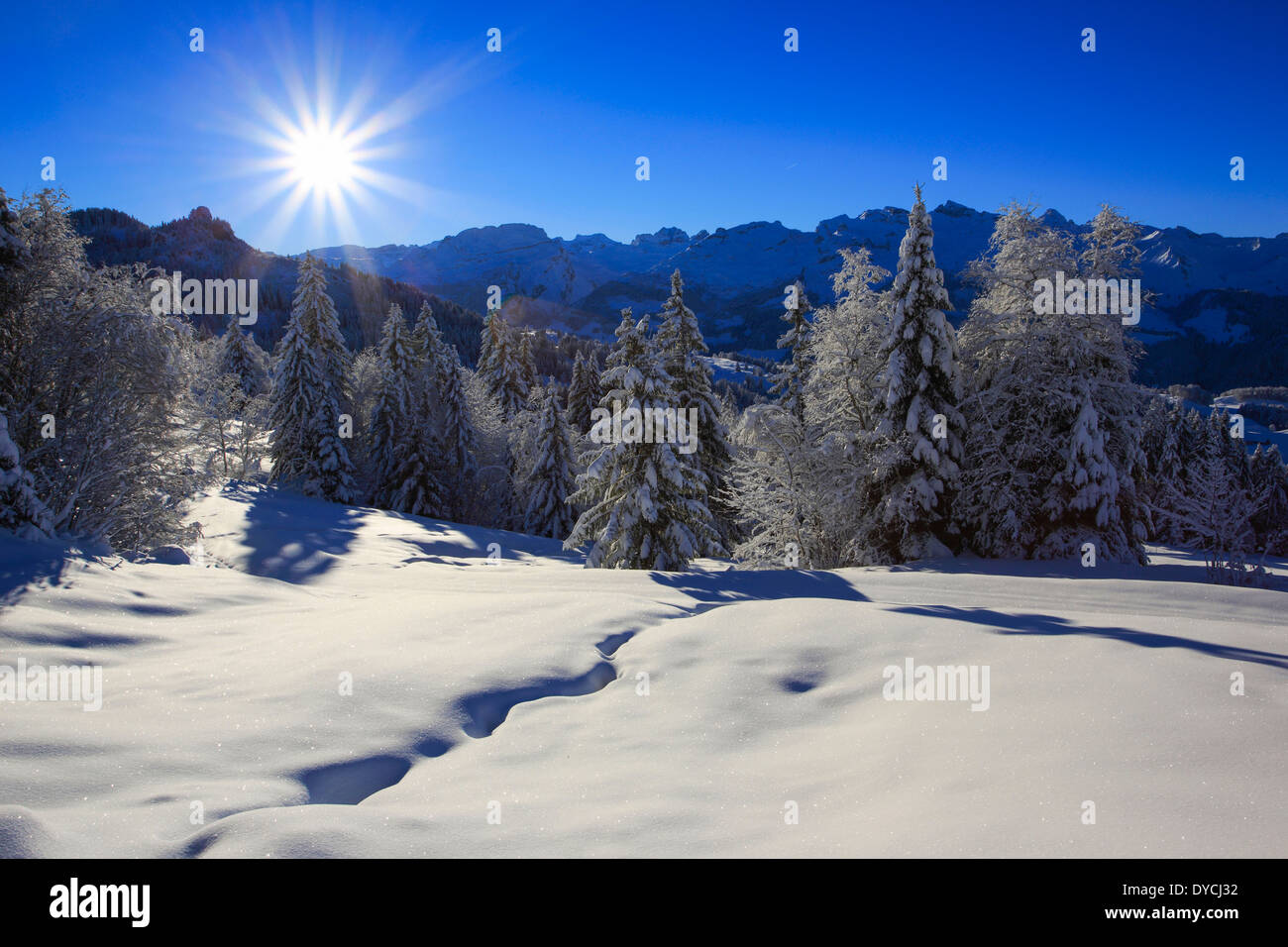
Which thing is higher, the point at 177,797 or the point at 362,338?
the point at 362,338

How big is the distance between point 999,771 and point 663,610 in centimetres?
555

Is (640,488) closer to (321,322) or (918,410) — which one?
(918,410)

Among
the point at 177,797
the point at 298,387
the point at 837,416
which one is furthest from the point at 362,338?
the point at 177,797

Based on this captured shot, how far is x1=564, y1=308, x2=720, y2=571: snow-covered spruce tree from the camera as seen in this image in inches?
668

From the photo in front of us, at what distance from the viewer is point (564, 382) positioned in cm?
11438

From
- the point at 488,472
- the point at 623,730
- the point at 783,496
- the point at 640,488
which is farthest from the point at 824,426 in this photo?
the point at 488,472

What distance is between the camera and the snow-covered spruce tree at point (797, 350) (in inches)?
1038

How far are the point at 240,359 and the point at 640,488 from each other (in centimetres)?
4764

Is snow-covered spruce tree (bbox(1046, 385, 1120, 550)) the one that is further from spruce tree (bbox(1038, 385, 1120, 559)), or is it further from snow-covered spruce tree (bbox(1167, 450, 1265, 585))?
snow-covered spruce tree (bbox(1167, 450, 1265, 585))

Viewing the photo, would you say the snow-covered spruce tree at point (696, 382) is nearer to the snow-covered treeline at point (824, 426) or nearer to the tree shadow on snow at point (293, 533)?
the snow-covered treeline at point (824, 426)

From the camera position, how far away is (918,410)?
1777cm

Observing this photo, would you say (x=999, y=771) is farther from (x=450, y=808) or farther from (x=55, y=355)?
(x=55, y=355)

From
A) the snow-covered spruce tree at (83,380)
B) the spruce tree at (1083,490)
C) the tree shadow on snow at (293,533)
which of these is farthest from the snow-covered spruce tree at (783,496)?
the snow-covered spruce tree at (83,380)

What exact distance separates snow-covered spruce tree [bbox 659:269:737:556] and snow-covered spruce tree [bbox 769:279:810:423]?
3253mm
